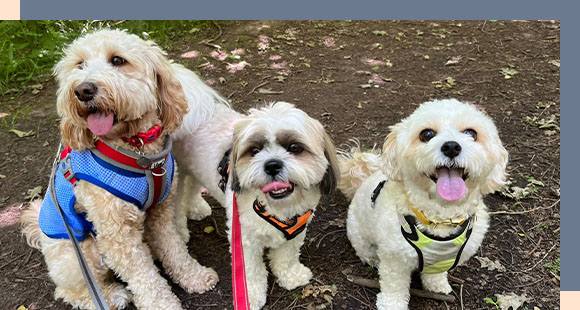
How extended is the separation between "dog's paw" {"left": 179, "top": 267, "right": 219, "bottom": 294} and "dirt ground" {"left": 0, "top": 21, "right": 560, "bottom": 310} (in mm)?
64

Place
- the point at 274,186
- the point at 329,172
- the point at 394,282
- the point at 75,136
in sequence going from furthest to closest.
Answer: the point at 394,282, the point at 329,172, the point at 75,136, the point at 274,186

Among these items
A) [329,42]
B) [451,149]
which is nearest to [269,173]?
[451,149]

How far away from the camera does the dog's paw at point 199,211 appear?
384cm

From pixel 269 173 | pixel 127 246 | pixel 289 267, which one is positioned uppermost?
pixel 269 173

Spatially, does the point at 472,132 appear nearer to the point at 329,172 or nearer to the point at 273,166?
the point at 329,172

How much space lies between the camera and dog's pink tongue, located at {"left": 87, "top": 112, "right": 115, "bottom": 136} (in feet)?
7.45

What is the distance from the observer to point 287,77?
6.36m

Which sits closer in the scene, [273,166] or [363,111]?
[273,166]

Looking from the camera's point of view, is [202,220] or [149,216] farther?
[202,220]

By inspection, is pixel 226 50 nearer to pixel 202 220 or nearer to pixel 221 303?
pixel 202 220

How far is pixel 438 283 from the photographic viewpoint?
3.03 meters

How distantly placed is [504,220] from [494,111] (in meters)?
2.15

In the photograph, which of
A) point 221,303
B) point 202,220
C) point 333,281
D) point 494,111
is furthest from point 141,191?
point 494,111

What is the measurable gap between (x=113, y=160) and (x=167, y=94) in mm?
555
